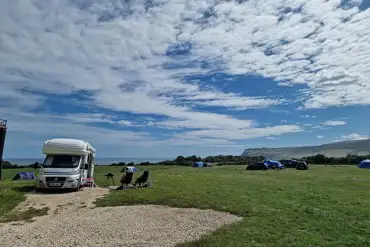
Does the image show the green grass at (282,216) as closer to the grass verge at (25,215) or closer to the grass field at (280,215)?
the grass field at (280,215)

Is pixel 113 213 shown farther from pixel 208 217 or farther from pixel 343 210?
pixel 343 210

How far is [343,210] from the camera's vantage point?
47.4 feet

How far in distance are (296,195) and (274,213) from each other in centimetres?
606

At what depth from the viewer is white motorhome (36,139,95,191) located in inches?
803

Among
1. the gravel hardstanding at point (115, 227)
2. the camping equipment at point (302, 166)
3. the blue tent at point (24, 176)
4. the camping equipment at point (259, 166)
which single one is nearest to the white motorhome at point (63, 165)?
the gravel hardstanding at point (115, 227)

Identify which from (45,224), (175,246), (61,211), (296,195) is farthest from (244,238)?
(296,195)

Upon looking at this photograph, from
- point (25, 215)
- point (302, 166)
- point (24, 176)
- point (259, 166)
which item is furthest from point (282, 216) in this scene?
point (302, 166)

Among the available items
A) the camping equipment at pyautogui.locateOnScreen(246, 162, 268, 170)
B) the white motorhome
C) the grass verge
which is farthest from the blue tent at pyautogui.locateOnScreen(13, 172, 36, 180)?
the camping equipment at pyautogui.locateOnScreen(246, 162, 268, 170)

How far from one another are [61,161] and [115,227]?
11.5 metres

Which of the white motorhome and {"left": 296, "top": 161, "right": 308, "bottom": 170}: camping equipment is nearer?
the white motorhome

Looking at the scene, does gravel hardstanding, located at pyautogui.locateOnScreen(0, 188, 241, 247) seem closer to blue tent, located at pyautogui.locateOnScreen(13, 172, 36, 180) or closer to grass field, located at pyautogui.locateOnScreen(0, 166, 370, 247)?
grass field, located at pyautogui.locateOnScreen(0, 166, 370, 247)

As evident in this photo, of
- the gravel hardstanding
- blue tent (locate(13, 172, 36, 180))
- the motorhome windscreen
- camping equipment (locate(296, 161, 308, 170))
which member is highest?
camping equipment (locate(296, 161, 308, 170))

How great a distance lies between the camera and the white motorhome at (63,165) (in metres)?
20.4

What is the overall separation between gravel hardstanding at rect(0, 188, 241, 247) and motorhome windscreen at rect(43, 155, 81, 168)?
5.86 metres
